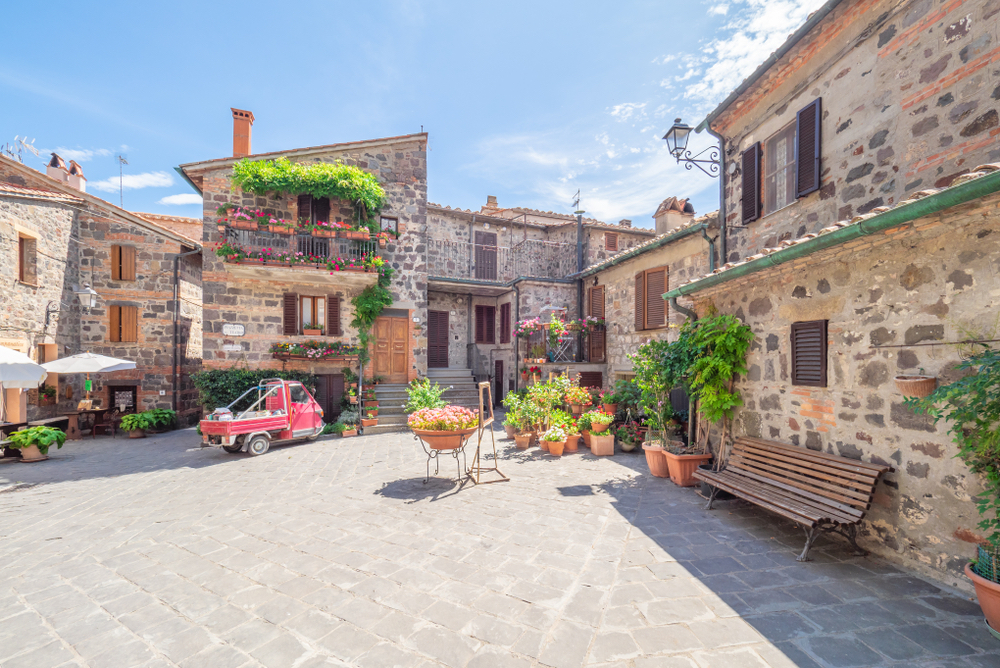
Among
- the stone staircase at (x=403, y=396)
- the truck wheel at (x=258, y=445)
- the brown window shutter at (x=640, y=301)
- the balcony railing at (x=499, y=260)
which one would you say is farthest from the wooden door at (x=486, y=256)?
the truck wheel at (x=258, y=445)

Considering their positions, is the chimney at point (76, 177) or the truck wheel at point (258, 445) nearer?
the truck wheel at point (258, 445)

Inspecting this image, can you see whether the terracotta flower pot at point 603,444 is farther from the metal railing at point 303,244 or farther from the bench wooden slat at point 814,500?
the metal railing at point 303,244

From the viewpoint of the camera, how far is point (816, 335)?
4.52m

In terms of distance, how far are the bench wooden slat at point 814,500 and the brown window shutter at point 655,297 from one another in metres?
5.72

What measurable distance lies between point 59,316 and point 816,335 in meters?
16.9

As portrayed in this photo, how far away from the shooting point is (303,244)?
11.3 metres

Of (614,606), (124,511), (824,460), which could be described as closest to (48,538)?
(124,511)

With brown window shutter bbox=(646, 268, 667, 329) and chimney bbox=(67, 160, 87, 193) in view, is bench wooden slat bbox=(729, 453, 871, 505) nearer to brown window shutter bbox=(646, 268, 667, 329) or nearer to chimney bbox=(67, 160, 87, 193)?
brown window shutter bbox=(646, 268, 667, 329)

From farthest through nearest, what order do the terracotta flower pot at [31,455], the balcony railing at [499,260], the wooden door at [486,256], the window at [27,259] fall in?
the wooden door at [486,256] → the balcony railing at [499,260] → the window at [27,259] → the terracotta flower pot at [31,455]

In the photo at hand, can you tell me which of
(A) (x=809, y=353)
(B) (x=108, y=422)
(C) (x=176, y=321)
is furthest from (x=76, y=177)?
(A) (x=809, y=353)

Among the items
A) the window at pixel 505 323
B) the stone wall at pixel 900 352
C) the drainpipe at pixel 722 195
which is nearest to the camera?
the stone wall at pixel 900 352

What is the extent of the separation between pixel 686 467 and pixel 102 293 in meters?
16.0

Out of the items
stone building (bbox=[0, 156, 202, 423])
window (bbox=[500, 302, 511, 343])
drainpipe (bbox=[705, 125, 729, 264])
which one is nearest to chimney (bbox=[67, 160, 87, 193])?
stone building (bbox=[0, 156, 202, 423])

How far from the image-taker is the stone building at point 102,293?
10.5m
